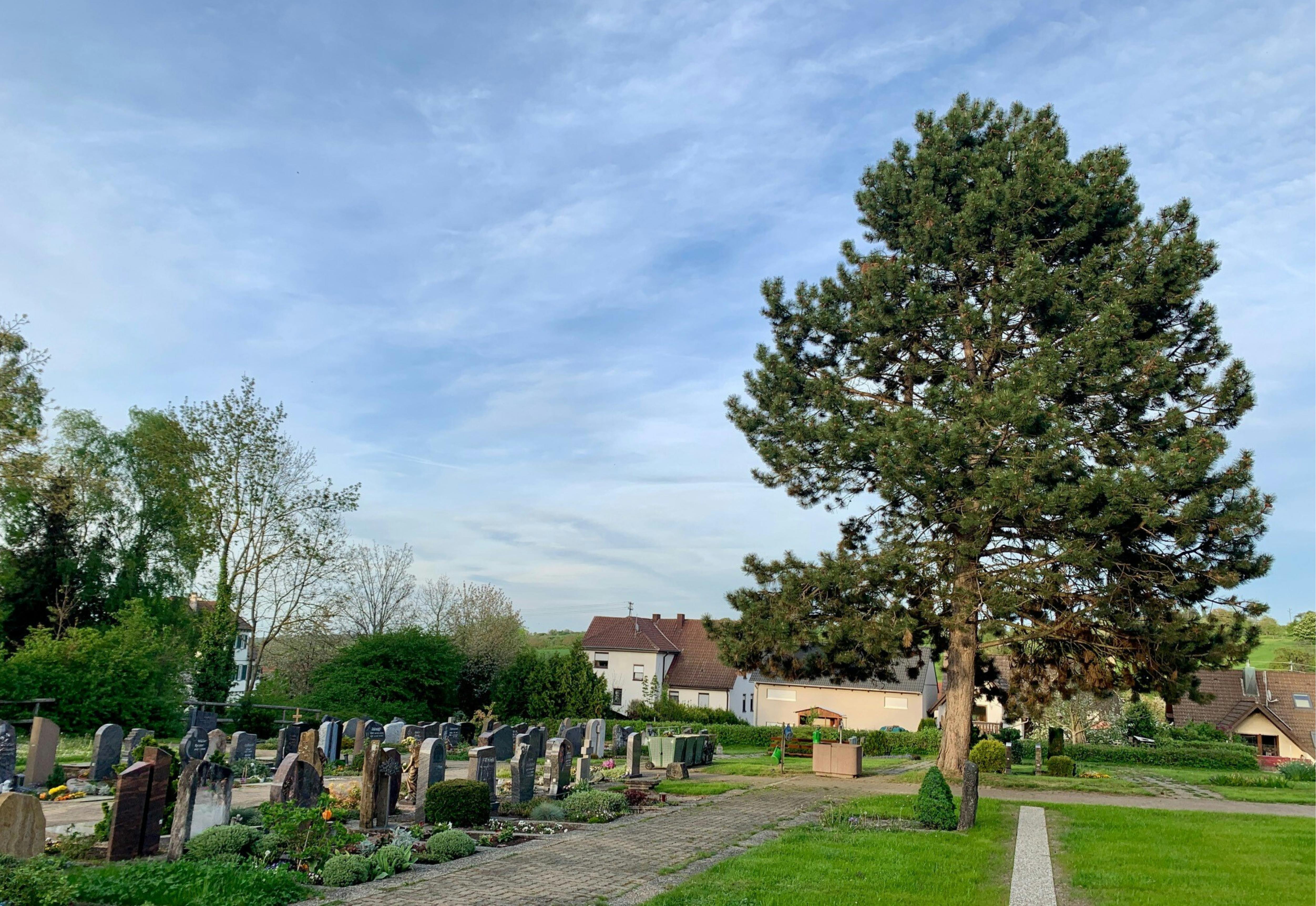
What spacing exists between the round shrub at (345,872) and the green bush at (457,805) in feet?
10.8

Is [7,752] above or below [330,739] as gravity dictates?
above

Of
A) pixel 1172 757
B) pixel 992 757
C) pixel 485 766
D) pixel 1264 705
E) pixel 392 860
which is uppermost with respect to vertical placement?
pixel 1264 705

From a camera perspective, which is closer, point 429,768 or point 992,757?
point 429,768

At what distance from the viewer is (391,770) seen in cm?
1282

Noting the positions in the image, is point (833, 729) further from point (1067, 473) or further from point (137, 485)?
point (137, 485)

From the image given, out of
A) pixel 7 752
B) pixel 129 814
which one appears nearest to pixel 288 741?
pixel 7 752

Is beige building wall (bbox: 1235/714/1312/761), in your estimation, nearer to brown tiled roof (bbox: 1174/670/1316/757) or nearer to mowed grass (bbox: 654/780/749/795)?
brown tiled roof (bbox: 1174/670/1316/757)

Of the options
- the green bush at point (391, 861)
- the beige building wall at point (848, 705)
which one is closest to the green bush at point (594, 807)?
the green bush at point (391, 861)

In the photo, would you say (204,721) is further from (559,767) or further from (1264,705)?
(1264,705)

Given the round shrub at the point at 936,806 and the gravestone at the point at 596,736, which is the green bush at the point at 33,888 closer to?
the round shrub at the point at 936,806

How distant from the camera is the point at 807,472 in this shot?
2248 centimetres

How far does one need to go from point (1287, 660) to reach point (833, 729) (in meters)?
42.9

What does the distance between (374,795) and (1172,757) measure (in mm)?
35072

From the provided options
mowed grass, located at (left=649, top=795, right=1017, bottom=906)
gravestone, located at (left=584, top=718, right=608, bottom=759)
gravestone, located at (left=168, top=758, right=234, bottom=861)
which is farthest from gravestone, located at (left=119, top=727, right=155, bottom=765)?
mowed grass, located at (left=649, top=795, right=1017, bottom=906)
